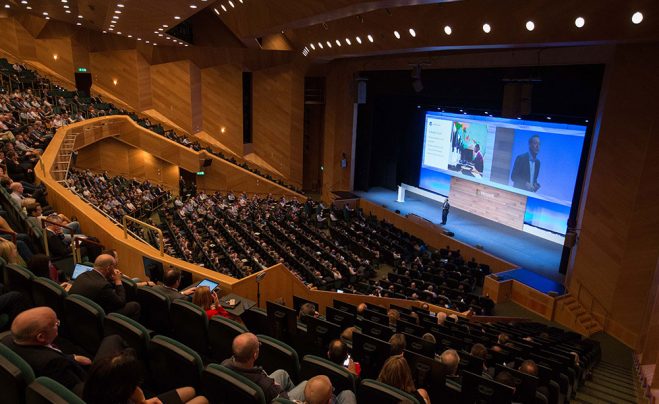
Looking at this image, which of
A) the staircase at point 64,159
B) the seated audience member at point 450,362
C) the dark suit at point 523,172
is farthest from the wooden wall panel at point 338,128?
the seated audience member at point 450,362

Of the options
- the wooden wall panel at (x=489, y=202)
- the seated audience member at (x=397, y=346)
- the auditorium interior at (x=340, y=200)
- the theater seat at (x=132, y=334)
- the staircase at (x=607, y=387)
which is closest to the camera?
the theater seat at (x=132, y=334)

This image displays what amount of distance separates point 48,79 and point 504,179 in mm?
21170

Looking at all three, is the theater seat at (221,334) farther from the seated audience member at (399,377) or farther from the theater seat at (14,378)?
the theater seat at (14,378)

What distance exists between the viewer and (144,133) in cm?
2044

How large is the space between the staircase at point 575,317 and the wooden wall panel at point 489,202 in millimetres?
4548

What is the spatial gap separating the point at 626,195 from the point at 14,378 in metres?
11.5

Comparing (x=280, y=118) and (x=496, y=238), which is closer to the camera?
(x=496, y=238)

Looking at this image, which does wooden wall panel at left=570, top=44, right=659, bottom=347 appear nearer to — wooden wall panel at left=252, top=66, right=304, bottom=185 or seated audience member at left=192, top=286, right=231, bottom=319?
seated audience member at left=192, top=286, right=231, bottom=319

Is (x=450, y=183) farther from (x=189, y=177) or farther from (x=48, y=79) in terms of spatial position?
(x=48, y=79)

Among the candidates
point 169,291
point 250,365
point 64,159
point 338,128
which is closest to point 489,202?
point 338,128

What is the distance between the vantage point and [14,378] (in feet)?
7.20

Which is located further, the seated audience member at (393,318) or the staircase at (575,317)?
the staircase at (575,317)

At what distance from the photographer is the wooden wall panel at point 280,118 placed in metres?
21.6

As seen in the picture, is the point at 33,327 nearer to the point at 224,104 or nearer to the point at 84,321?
the point at 84,321
